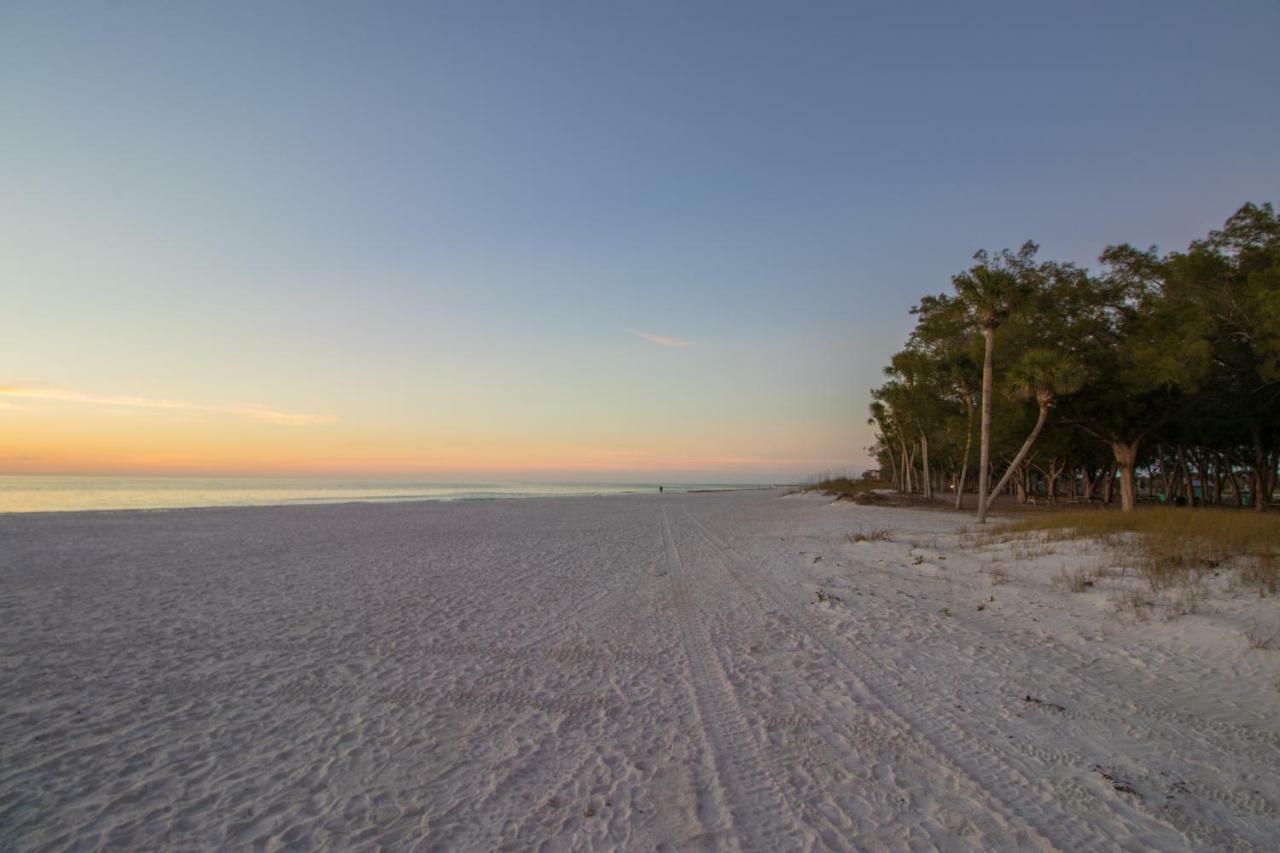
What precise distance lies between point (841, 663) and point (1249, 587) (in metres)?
6.33

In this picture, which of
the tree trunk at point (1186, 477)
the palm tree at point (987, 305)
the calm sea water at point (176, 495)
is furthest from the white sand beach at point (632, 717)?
the tree trunk at point (1186, 477)

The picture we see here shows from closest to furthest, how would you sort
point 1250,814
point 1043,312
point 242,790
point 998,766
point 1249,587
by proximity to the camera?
point 1250,814 < point 242,790 < point 998,766 < point 1249,587 < point 1043,312

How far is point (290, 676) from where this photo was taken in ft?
22.1

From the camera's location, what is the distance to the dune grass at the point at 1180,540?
9.62m

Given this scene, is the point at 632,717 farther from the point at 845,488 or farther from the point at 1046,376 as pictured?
the point at 845,488

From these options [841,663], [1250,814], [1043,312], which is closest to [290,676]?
[841,663]

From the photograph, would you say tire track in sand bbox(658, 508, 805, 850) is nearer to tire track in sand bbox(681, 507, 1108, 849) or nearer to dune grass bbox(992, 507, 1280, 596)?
tire track in sand bbox(681, 507, 1108, 849)

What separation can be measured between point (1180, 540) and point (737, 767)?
39.1 feet

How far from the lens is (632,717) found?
5.70 metres

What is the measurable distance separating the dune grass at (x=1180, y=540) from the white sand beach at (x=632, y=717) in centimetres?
106

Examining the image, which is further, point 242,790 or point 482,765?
point 482,765

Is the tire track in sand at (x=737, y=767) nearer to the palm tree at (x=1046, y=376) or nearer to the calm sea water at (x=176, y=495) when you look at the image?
the palm tree at (x=1046, y=376)

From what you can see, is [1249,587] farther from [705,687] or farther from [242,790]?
[242,790]

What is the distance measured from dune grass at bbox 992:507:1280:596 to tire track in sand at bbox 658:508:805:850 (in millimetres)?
7368
